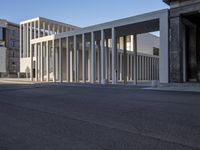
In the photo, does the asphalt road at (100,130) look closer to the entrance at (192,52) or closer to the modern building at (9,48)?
the entrance at (192,52)

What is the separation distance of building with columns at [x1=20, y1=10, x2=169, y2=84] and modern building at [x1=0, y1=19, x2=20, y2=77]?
13085 mm

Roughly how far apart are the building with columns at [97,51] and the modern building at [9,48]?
13.1 metres

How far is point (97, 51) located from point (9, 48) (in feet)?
163

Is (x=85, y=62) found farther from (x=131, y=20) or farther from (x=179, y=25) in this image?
(x=179, y=25)

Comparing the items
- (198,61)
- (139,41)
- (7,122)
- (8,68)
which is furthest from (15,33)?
(7,122)

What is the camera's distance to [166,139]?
5.80m

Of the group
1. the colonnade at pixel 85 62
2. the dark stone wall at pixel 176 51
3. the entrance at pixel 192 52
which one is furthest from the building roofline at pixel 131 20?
the entrance at pixel 192 52

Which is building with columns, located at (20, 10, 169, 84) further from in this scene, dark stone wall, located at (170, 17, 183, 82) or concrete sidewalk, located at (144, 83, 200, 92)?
concrete sidewalk, located at (144, 83, 200, 92)

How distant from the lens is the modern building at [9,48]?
8156 centimetres

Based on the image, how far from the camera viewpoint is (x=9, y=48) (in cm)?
8888

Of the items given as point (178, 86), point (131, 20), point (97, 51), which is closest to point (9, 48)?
point (97, 51)

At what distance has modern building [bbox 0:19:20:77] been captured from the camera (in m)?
81.6

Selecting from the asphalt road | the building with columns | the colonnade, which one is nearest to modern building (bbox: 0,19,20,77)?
the building with columns

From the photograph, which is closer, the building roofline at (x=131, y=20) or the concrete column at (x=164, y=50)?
the concrete column at (x=164, y=50)
